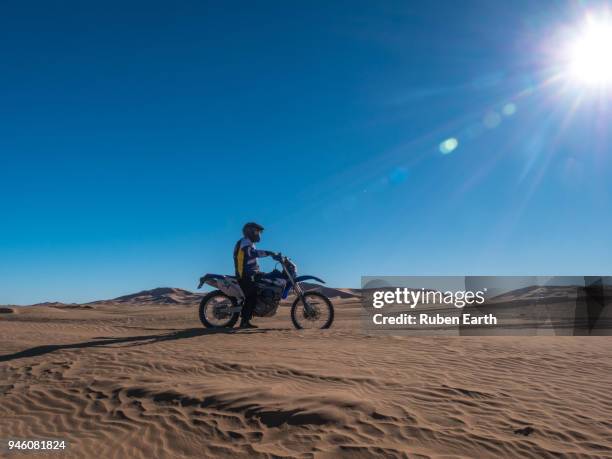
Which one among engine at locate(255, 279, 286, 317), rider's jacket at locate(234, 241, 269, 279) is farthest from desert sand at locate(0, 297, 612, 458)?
rider's jacket at locate(234, 241, 269, 279)

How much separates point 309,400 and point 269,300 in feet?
16.6

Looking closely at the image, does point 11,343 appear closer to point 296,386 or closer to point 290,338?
point 290,338

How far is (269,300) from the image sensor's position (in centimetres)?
895

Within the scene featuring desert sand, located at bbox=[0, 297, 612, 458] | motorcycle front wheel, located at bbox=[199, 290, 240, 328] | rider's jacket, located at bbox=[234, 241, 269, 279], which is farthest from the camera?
motorcycle front wheel, located at bbox=[199, 290, 240, 328]

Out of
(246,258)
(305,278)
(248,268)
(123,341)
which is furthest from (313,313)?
(123,341)

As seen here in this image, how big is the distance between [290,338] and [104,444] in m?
4.75

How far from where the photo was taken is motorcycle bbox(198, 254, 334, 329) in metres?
8.99

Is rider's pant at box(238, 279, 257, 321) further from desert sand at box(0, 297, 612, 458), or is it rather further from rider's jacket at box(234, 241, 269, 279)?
desert sand at box(0, 297, 612, 458)

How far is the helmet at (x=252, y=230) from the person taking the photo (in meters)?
9.15

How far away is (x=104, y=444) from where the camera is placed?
3.49 meters

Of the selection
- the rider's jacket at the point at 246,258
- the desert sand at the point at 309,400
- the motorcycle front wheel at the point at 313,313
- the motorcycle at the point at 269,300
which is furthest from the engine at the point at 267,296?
the desert sand at the point at 309,400

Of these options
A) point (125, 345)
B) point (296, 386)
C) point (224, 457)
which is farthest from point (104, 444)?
point (125, 345)

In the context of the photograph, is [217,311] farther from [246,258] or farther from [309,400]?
[309,400]

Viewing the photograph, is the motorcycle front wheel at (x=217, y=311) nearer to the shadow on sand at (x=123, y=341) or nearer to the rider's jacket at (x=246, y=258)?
the shadow on sand at (x=123, y=341)
